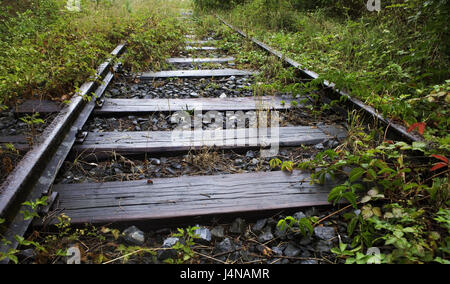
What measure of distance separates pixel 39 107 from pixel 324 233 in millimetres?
2739

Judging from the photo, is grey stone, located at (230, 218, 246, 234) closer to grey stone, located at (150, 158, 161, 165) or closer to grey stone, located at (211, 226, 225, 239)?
grey stone, located at (211, 226, 225, 239)

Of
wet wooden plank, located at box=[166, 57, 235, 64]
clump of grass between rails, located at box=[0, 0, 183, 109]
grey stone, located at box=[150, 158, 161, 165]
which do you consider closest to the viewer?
grey stone, located at box=[150, 158, 161, 165]

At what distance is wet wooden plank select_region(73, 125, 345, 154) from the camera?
231 cm

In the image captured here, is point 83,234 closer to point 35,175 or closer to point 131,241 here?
point 131,241

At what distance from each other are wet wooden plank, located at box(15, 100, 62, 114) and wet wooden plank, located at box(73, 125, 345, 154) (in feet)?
1.96

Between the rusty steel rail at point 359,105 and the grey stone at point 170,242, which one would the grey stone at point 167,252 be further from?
the rusty steel rail at point 359,105

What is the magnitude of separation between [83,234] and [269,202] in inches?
41.2

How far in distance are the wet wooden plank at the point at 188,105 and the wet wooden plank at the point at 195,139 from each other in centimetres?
45

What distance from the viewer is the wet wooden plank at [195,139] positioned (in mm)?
2314

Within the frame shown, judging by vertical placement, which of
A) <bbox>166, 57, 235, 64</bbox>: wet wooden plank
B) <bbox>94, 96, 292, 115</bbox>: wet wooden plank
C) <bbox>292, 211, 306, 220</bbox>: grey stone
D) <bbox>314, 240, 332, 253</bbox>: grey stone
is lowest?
<bbox>314, 240, 332, 253</bbox>: grey stone

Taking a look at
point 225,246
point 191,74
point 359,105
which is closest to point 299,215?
point 225,246

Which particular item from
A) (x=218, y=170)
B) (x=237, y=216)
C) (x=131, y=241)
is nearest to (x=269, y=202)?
(x=237, y=216)

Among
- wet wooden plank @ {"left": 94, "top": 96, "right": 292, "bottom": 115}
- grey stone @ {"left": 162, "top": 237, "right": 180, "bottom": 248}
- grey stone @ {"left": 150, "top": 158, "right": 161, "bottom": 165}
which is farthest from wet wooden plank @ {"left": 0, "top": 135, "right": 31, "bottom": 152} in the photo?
grey stone @ {"left": 162, "top": 237, "right": 180, "bottom": 248}
